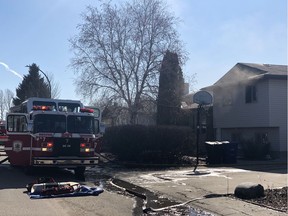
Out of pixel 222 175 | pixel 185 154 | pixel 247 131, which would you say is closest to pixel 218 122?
pixel 247 131

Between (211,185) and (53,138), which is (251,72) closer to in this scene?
(211,185)

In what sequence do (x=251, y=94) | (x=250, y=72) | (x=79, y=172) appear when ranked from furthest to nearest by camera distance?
(x=250, y=72) → (x=251, y=94) → (x=79, y=172)

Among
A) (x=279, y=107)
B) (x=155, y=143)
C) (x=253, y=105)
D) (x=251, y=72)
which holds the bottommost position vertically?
(x=155, y=143)

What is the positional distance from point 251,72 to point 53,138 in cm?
1660

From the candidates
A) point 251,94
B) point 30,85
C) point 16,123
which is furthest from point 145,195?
point 30,85

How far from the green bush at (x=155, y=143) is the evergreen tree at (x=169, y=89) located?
10294 millimetres

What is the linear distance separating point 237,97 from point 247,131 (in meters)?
2.29

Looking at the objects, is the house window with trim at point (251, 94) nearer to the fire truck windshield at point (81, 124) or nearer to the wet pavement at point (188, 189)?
the wet pavement at point (188, 189)

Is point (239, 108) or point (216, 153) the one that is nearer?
point (216, 153)

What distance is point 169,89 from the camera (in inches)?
1239

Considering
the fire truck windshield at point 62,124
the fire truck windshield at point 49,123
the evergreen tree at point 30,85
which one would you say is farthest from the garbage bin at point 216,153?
the evergreen tree at point 30,85

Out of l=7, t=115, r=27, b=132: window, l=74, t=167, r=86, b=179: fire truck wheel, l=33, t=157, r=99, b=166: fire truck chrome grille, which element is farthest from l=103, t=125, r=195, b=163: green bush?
l=7, t=115, r=27, b=132: window

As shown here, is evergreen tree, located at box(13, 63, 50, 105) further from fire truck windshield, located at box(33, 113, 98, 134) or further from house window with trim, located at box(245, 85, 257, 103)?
fire truck windshield, located at box(33, 113, 98, 134)

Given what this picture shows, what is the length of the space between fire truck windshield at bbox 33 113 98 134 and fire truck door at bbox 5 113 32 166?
0.50m
